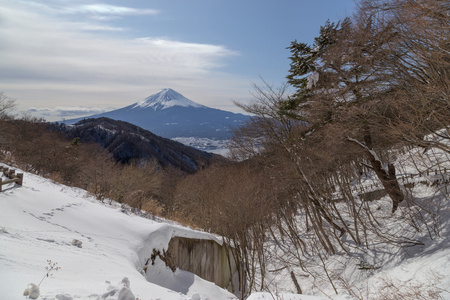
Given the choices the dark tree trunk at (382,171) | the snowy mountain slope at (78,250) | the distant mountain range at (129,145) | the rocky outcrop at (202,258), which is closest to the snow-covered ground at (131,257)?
the snowy mountain slope at (78,250)

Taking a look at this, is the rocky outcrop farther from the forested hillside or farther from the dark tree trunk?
the dark tree trunk

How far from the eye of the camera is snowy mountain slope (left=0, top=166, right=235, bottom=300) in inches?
165

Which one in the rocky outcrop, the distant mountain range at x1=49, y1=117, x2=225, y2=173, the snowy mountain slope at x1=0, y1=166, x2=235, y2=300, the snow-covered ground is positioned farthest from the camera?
the distant mountain range at x1=49, y1=117, x2=225, y2=173

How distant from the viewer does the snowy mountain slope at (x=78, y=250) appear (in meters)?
4.18

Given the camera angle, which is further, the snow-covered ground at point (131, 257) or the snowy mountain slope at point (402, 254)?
the snowy mountain slope at point (402, 254)

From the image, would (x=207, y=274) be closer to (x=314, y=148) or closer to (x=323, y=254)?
(x=323, y=254)

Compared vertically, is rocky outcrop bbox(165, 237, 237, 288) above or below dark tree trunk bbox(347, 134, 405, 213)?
below

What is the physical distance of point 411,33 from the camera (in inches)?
300

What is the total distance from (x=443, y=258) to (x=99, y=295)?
983 centimetres

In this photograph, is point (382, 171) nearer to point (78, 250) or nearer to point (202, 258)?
point (202, 258)

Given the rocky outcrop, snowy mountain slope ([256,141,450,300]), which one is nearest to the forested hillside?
snowy mountain slope ([256,141,450,300])

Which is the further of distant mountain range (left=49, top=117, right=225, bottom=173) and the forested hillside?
distant mountain range (left=49, top=117, right=225, bottom=173)

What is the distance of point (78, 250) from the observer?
641 centimetres

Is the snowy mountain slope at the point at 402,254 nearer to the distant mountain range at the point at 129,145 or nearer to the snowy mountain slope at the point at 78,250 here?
the snowy mountain slope at the point at 78,250
